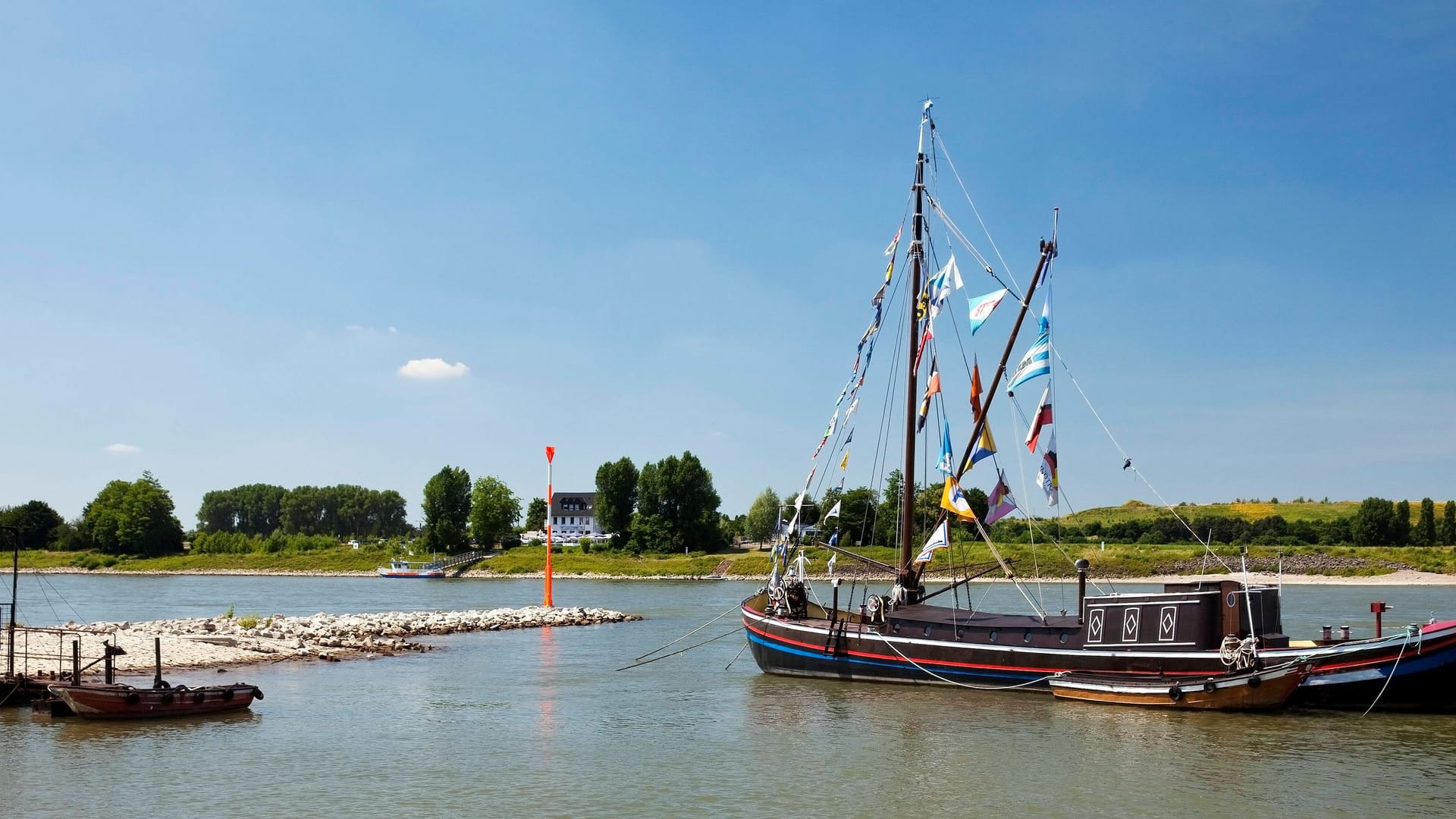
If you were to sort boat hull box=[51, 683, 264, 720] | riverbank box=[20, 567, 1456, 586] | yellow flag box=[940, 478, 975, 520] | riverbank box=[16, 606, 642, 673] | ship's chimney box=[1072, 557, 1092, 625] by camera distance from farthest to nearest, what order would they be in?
riverbank box=[20, 567, 1456, 586] < riverbank box=[16, 606, 642, 673] < yellow flag box=[940, 478, 975, 520] < ship's chimney box=[1072, 557, 1092, 625] < boat hull box=[51, 683, 264, 720]

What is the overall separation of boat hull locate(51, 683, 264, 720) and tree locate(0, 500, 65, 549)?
17871cm

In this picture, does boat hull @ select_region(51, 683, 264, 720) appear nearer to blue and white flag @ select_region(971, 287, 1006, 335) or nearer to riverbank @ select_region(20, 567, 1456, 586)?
blue and white flag @ select_region(971, 287, 1006, 335)

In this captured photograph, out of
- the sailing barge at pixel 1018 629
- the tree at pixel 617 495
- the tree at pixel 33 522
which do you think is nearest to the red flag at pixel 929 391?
the sailing barge at pixel 1018 629

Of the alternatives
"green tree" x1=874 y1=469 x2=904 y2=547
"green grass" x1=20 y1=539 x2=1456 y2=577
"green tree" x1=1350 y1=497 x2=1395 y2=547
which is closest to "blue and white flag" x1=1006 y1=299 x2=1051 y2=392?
"green grass" x1=20 y1=539 x2=1456 y2=577

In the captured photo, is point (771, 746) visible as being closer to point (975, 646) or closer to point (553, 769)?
point (553, 769)

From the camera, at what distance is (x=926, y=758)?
26516 mm

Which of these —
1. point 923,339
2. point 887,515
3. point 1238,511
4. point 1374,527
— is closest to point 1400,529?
point 1374,527

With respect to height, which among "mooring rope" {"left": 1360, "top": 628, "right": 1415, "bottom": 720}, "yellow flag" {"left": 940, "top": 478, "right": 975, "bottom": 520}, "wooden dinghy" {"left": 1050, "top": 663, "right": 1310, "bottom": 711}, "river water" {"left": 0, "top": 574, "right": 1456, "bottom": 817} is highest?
"yellow flag" {"left": 940, "top": 478, "right": 975, "bottom": 520}

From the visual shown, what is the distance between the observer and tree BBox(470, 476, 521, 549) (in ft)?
554

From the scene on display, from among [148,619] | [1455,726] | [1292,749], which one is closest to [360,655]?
[148,619]

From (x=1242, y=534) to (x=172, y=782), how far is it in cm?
12703

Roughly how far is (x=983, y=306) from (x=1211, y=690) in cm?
1424

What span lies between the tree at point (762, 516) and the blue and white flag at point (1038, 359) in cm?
13431

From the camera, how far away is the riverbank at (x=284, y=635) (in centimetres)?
4478
